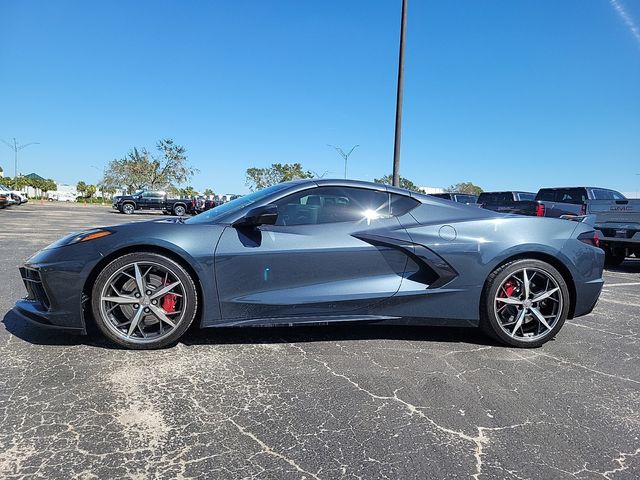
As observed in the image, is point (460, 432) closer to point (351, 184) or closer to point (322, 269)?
point (322, 269)

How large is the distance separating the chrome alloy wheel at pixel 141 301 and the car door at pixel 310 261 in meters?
0.35

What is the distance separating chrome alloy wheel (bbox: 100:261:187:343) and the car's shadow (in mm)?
245

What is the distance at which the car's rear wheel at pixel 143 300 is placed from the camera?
3.14m

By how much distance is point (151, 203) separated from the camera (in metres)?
32.8

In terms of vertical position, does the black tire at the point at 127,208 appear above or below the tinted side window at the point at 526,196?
below

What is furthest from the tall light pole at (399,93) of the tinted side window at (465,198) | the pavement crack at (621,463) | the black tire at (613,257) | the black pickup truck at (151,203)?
the black pickup truck at (151,203)

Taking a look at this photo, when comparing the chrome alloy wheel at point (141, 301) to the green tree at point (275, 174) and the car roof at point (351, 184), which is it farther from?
the green tree at point (275, 174)

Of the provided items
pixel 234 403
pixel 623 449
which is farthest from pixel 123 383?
pixel 623 449

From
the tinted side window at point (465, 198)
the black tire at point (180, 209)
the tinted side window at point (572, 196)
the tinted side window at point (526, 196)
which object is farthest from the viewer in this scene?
the black tire at point (180, 209)

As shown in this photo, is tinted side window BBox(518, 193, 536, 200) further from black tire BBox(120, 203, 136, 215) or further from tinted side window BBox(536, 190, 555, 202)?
black tire BBox(120, 203, 136, 215)

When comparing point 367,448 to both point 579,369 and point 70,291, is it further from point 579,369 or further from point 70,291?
point 70,291

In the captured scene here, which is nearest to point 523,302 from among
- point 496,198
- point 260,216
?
point 260,216

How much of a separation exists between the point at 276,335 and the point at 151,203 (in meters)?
31.8

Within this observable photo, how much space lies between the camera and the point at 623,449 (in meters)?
2.14
